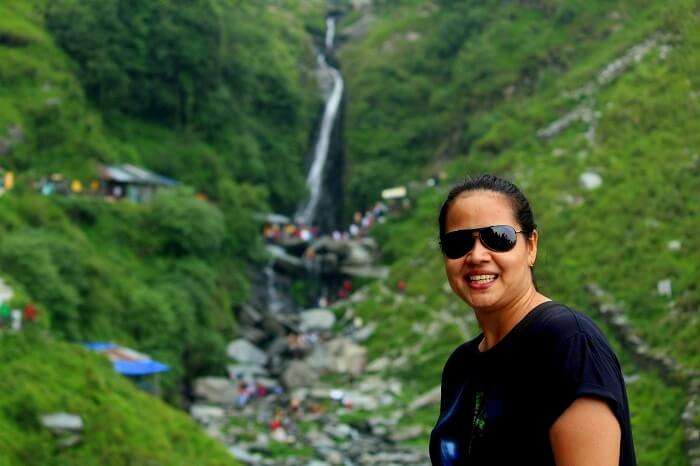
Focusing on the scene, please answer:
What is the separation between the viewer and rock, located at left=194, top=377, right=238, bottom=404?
4084cm

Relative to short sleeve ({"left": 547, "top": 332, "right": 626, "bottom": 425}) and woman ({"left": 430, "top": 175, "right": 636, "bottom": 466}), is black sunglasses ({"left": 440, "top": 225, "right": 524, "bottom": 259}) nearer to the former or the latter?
woman ({"left": 430, "top": 175, "right": 636, "bottom": 466})

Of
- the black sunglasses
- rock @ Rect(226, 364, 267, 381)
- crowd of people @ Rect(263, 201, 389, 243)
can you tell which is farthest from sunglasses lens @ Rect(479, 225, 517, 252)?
crowd of people @ Rect(263, 201, 389, 243)

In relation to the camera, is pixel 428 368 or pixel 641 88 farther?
pixel 641 88

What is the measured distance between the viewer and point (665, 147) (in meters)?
44.2

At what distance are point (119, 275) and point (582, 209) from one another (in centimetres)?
2137

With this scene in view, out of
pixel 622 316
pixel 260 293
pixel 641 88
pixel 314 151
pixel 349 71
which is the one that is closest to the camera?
pixel 622 316

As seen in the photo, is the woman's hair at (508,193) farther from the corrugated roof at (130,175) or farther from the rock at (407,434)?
the corrugated roof at (130,175)

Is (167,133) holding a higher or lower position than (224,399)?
higher

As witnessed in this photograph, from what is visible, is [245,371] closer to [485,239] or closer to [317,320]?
[317,320]

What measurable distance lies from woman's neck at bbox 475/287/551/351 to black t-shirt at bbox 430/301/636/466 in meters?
0.10

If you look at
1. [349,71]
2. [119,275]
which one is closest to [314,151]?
[349,71]

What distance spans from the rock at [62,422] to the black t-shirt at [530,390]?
16595mm

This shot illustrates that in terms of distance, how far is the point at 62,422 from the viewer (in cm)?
1953

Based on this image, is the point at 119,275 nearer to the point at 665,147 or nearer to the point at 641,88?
the point at 665,147
